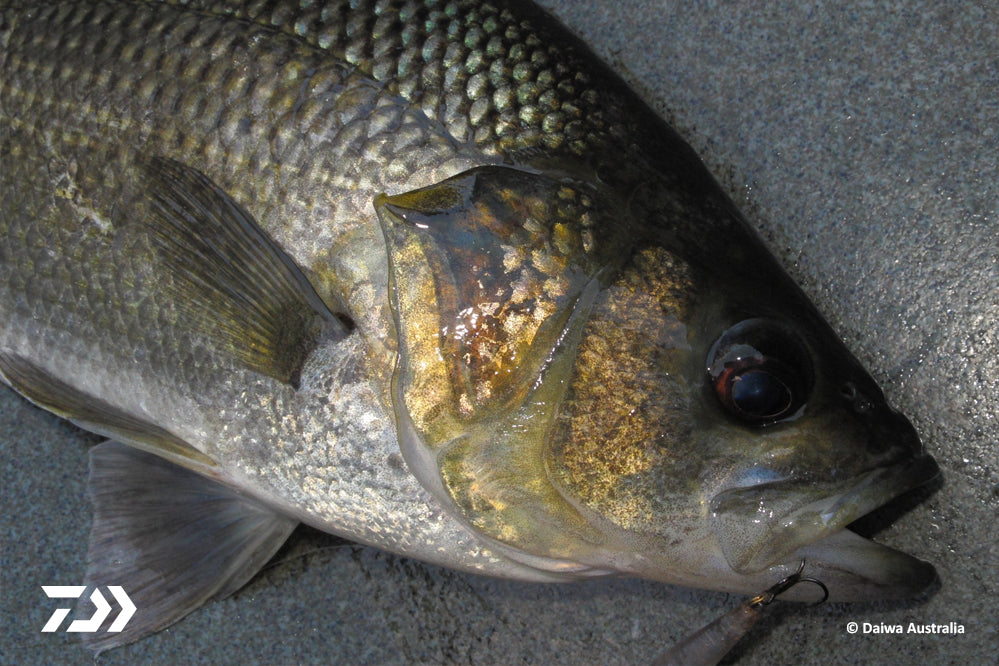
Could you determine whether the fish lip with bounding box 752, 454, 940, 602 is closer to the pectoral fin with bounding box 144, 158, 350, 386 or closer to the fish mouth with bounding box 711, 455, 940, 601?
the fish mouth with bounding box 711, 455, 940, 601

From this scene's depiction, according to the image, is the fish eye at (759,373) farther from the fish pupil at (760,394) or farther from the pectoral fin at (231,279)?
the pectoral fin at (231,279)

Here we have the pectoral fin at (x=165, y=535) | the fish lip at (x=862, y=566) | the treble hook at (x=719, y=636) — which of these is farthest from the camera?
the pectoral fin at (x=165, y=535)

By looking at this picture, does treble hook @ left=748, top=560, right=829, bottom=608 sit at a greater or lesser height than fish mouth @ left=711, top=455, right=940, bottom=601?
lesser

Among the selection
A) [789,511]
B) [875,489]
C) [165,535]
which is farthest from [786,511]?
[165,535]

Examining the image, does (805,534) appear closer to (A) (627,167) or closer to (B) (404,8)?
(A) (627,167)

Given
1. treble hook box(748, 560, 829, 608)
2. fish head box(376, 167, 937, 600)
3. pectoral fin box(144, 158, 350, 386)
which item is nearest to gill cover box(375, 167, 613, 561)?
fish head box(376, 167, 937, 600)

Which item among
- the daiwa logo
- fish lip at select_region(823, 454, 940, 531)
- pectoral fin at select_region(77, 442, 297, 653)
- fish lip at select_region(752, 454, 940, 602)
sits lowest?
the daiwa logo

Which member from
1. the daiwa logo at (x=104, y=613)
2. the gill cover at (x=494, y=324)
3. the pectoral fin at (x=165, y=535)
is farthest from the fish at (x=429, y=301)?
the daiwa logo at (x=104, y=613)

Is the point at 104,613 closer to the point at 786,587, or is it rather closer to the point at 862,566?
the point at 786,587
